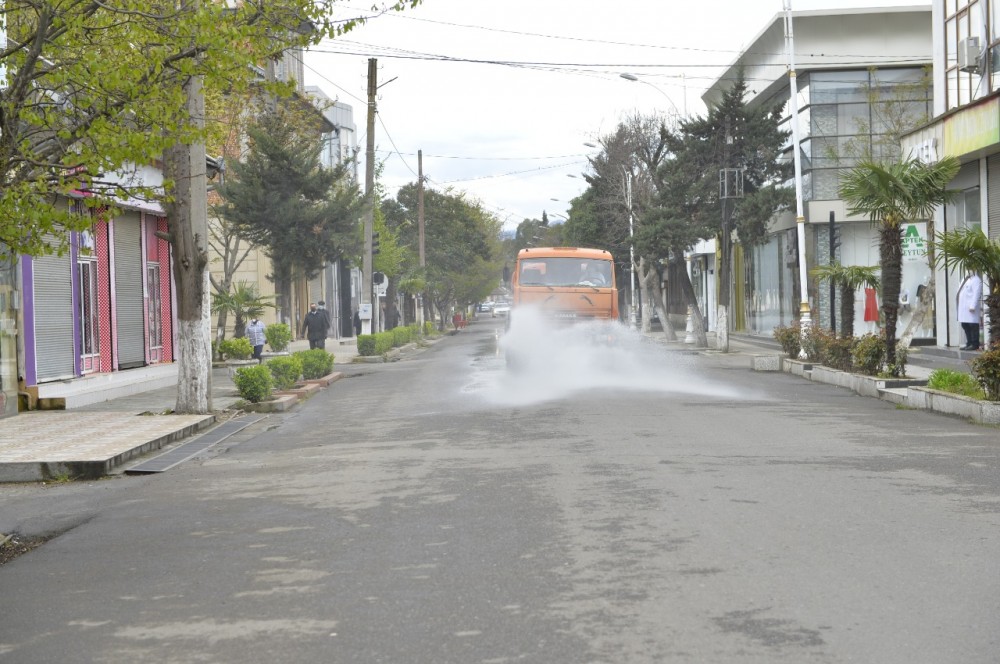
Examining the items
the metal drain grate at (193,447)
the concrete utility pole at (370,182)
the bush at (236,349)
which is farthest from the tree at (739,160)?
the metal drain grate at (193,447)

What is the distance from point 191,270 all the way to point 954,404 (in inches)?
436

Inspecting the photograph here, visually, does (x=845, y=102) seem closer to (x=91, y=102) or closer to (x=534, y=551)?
(x=91, y=102)

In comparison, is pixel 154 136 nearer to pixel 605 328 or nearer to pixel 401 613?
pixel 401 613

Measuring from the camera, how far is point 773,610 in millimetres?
5762

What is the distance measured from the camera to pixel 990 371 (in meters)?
15.0

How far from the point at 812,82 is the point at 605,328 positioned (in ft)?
61.6

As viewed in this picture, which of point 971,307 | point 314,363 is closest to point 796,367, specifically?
point 971,307

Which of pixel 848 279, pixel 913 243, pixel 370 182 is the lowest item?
pixel 848 279

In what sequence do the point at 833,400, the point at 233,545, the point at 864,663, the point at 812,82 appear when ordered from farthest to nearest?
the point at 812,82 < the point at 833,400 < the point at 233,545 < the point at 864,663

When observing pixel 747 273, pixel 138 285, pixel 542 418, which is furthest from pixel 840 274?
pixel 747 273

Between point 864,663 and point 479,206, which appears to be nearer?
point 864,663

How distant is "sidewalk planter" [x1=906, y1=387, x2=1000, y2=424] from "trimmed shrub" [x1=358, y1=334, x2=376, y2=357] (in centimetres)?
2161

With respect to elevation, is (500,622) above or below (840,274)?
below

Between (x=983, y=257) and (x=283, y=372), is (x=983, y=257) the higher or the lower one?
the higher one
